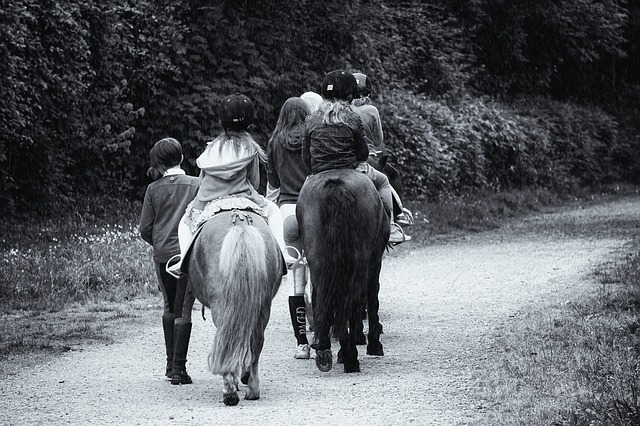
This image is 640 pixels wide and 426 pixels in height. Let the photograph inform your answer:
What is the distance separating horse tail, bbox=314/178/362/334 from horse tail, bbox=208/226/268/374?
1.15m

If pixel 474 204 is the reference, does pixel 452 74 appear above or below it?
above

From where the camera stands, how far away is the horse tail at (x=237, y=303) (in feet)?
22.0

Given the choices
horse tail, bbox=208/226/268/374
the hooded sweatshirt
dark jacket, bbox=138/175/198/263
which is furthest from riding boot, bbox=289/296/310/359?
horse tail, bbox=208/226/268/374

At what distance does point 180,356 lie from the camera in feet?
25.0

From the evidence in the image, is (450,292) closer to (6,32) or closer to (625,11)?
(6,32)

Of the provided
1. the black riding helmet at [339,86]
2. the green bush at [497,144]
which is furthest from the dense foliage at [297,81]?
the black riding helmet at [339,86]

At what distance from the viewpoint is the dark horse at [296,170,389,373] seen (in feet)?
25.8

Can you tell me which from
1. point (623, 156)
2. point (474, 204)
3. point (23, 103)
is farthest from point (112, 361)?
point (623, 156)

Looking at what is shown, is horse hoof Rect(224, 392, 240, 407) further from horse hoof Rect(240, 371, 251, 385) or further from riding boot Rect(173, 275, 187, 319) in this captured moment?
riding boot Rect(173, 275, 187, 319)

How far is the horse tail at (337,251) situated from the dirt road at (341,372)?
1.65 feet

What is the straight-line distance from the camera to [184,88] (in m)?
20.0

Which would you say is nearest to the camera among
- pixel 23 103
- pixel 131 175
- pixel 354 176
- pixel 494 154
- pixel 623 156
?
pixel 354 176

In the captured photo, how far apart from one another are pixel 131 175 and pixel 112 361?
1140cm

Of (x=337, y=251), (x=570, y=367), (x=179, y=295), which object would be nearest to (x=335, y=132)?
(x=337, y=251)
